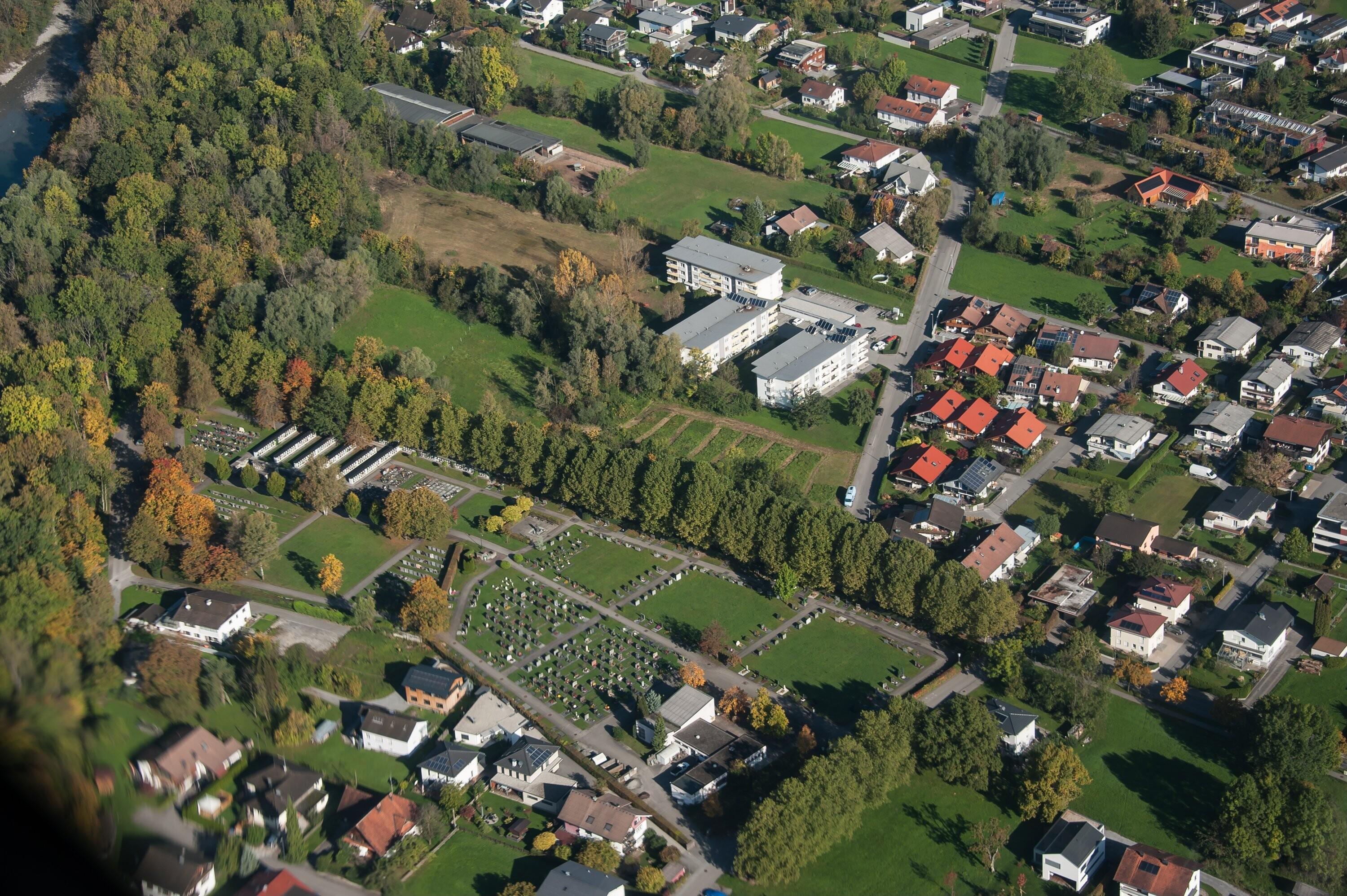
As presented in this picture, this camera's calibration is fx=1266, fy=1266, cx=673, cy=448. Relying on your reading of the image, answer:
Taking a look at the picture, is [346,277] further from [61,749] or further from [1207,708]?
[61,749]

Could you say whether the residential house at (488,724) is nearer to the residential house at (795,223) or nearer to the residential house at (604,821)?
the residential house at (604,821)

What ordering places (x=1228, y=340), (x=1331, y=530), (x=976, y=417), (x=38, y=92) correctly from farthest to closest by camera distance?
(x=38, y=92), (x=1228, y=340), (x=976, y=417), (x=1331, y=530)

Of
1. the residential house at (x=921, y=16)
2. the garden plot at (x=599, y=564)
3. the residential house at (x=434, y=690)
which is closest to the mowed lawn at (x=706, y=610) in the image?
the garden plot at (x=599, y=564)

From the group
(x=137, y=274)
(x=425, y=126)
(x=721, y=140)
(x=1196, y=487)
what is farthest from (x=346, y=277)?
(x=1196, y=487)

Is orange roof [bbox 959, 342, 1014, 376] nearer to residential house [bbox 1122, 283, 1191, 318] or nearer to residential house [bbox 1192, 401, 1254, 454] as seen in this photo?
residential house [bbox 1122, 283, 1191, 318]

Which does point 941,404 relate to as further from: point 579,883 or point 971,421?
point 579,883

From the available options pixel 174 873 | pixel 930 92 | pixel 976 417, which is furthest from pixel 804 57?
pixel 174 873
